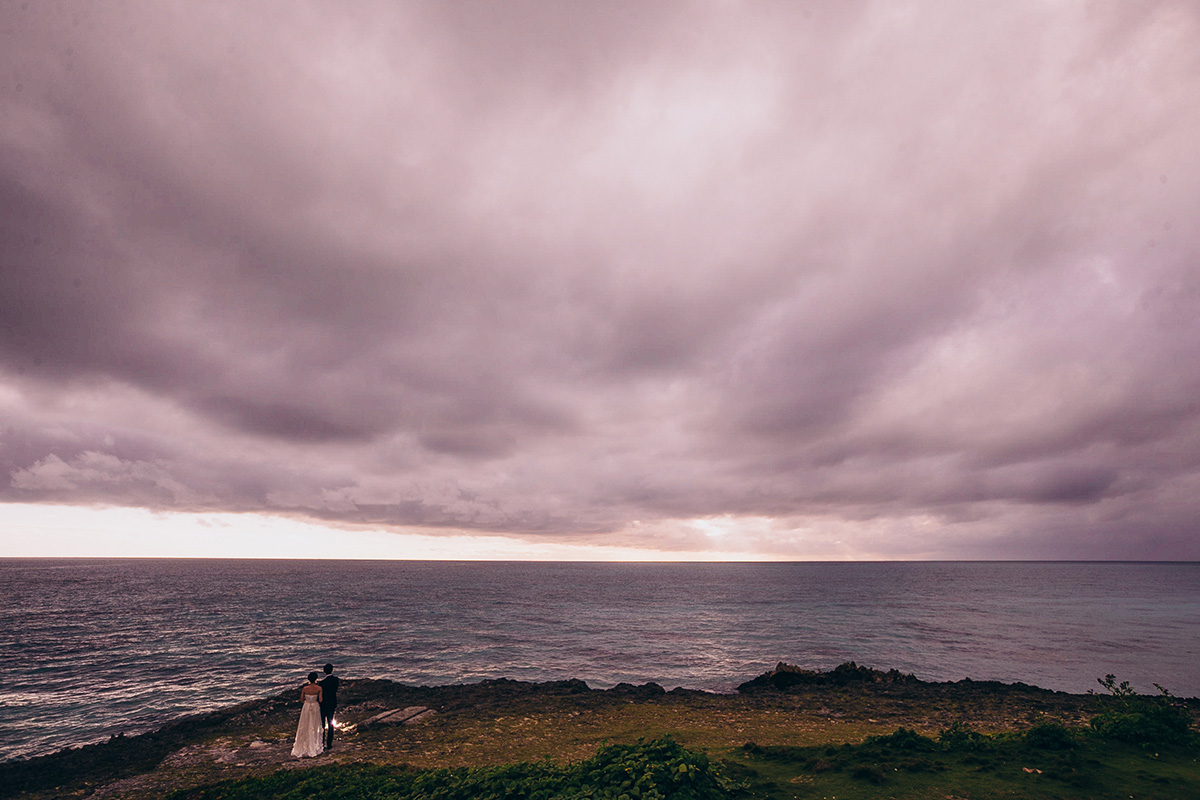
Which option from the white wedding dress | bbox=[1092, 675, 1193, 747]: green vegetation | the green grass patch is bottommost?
the white wedding dress

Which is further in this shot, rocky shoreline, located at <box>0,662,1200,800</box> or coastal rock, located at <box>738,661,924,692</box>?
coastal rock, located at <box>738,661,924,692</box>

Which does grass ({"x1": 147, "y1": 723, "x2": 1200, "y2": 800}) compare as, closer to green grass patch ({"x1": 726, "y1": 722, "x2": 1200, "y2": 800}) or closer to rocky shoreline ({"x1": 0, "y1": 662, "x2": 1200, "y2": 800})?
green grass patch ({"x1": 726, "y1": 722, "x2": 1200, "y2": 800})

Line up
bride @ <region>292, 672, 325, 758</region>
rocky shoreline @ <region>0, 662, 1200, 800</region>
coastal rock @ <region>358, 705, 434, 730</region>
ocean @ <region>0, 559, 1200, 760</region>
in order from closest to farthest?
rocky shoreline @ <region>0, 662, 1200, 800</region> → bride @ <region>292, 672, 325, 758</region> → coastal rock @ <region>358, 705, 434, 730</region> → ocean @ <region>0, 559, 1200, 760</region>

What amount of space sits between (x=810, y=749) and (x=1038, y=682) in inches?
1453

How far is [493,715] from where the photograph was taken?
25.3 meters

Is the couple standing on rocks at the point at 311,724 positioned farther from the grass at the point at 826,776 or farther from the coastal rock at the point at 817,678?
the coastal rock at the point at 817,678

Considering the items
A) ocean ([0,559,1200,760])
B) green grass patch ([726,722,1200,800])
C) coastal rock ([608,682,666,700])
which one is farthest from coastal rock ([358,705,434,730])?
green grass patch ([726,722,1200,800])

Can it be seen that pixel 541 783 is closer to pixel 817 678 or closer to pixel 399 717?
pixel 399 717

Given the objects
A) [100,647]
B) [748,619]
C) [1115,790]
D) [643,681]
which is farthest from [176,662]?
[748,619]

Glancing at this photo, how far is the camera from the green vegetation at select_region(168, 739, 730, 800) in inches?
424

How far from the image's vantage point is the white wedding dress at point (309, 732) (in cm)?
1939

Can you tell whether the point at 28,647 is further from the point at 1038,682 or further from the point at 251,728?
the point at 1038,682

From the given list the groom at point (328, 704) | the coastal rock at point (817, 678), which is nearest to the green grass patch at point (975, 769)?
the groom at point (328, 704)

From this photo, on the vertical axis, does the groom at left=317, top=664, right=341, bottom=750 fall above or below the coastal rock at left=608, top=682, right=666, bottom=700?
above
